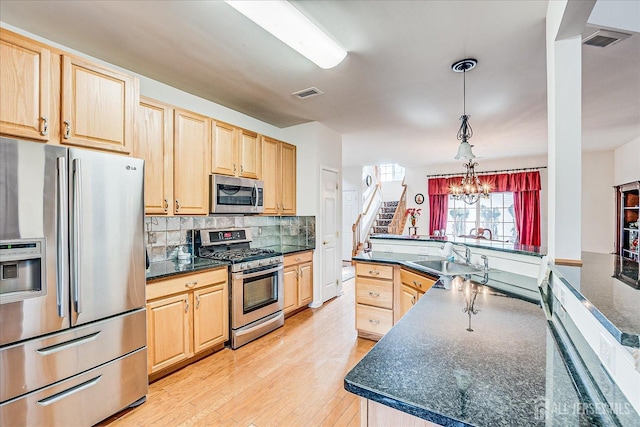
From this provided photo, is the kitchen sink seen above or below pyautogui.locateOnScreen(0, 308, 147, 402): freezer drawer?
above

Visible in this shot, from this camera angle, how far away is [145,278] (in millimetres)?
2068

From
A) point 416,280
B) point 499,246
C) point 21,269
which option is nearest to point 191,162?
point 21,269

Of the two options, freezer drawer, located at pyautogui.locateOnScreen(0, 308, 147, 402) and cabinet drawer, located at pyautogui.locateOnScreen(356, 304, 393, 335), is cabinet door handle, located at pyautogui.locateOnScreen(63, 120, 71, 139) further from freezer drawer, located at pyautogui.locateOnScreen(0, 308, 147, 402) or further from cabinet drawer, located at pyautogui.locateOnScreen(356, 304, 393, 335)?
cabinet drawer, located at pyautogui.locateOnScreen(356, 304, 393, 335)

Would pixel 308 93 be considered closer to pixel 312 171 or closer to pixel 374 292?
pixel 312 171

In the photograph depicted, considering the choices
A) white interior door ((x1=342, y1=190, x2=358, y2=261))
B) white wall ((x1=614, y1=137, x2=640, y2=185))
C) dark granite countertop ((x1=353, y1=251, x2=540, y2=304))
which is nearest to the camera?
dark granite countertop ((x1=353, y1=251, x2=540, y2=304))

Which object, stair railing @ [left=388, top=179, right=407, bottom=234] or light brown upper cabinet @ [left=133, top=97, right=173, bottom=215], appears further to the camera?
stair railing @ [left=388, top=179, right=407, bottom=234]

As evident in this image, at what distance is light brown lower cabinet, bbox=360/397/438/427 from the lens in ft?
2.56

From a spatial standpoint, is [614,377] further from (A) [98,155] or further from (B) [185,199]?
(B) [185,199]

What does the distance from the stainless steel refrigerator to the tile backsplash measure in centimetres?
78

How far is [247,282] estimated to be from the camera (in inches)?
117

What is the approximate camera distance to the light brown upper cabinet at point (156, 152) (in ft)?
8.18

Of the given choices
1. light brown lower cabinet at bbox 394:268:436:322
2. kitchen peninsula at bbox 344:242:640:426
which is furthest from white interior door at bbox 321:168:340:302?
kitchen peninsula at bbox 344:242:640:426

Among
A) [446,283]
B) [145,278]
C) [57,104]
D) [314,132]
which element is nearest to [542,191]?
[314,132]

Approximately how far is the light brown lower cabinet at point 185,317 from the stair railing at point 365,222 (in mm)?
5166
